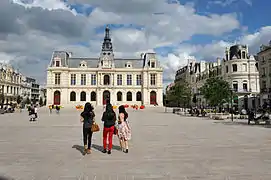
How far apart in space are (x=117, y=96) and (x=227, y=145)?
64.7 m

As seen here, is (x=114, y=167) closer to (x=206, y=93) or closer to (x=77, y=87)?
(x=206, y=93)

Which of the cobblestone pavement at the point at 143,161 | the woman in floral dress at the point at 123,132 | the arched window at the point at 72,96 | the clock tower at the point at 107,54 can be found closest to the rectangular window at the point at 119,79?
the clock tower at the point at 107,54

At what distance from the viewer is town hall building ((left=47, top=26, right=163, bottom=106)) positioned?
72500 millimetres

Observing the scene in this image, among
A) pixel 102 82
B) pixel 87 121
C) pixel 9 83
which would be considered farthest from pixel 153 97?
pixel 87 121

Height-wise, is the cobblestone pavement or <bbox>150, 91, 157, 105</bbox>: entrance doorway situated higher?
<bbox>150, 91, 157, 105</bbox>: entrance doorway

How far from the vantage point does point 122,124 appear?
916cm

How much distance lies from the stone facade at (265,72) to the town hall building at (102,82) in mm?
34999

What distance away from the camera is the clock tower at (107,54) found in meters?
75.1

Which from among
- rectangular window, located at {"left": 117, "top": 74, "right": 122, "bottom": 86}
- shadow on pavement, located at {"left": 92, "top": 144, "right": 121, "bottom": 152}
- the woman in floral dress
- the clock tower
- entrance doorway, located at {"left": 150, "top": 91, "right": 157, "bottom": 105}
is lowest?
shadow on pavement, located at {"left": 92, "top": 144, "right": 121, "bottom": 152}

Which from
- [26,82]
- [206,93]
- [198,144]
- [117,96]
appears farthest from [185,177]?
[26,82]

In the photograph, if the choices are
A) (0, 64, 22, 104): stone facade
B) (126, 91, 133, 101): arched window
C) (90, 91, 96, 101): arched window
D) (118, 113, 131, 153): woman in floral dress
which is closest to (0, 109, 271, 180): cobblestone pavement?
(118, 113, 131, 153): woman in floral dress

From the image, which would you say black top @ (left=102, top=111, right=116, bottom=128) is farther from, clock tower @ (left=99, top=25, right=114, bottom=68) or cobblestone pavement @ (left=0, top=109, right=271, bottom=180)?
clock tower @ (left=99, top=25, right=114, bottom=68)

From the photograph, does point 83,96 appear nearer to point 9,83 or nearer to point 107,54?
point 107,54

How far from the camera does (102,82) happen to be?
73312 mm
